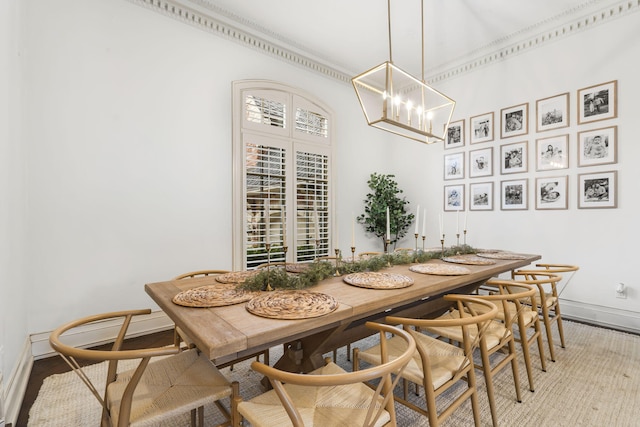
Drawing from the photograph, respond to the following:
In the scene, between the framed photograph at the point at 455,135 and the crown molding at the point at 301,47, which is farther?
the framed photograph at the point at 455,135

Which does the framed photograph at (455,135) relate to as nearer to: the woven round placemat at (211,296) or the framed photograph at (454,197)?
the framed photograph at (454,197)

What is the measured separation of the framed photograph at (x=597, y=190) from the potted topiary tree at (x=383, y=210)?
214cm

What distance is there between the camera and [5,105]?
1.83m

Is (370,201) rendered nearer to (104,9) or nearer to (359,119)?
(359,119)

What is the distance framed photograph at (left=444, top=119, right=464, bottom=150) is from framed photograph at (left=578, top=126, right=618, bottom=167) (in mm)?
1360

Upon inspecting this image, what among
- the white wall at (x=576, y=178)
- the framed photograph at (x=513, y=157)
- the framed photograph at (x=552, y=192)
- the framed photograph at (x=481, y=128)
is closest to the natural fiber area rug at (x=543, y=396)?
the white wall at (x=576, y=178)

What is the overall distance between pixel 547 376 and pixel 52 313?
157 inches

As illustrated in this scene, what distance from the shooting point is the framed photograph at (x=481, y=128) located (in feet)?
13.6

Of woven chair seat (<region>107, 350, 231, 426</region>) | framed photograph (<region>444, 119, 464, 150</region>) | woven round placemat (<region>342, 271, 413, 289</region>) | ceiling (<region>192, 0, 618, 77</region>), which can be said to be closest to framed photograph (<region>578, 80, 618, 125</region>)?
ceiling (<region>192, 0, 618, 77</region>)

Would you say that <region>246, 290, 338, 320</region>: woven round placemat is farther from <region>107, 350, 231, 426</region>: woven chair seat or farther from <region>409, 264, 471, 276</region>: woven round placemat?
<region>409, 264, 471, 276</region>: woven round placemat

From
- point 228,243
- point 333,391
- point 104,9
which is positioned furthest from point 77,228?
point 333,391

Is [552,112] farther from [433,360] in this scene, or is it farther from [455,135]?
[433,360]

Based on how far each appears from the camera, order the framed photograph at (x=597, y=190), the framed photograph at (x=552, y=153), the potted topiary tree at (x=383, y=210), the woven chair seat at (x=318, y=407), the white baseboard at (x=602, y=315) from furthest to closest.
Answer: the potted topiary tree at (x=383, y=210) → the framed photograph at (x=552, y=153) → the framed photograph at (x=597, y=190) → the white baseboard at (x=602, y=315) → the woven chair seat at (x=318, y=407)

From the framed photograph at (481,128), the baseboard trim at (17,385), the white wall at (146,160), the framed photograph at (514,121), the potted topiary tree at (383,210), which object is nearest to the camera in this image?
the baseboard trim at (17,385)
